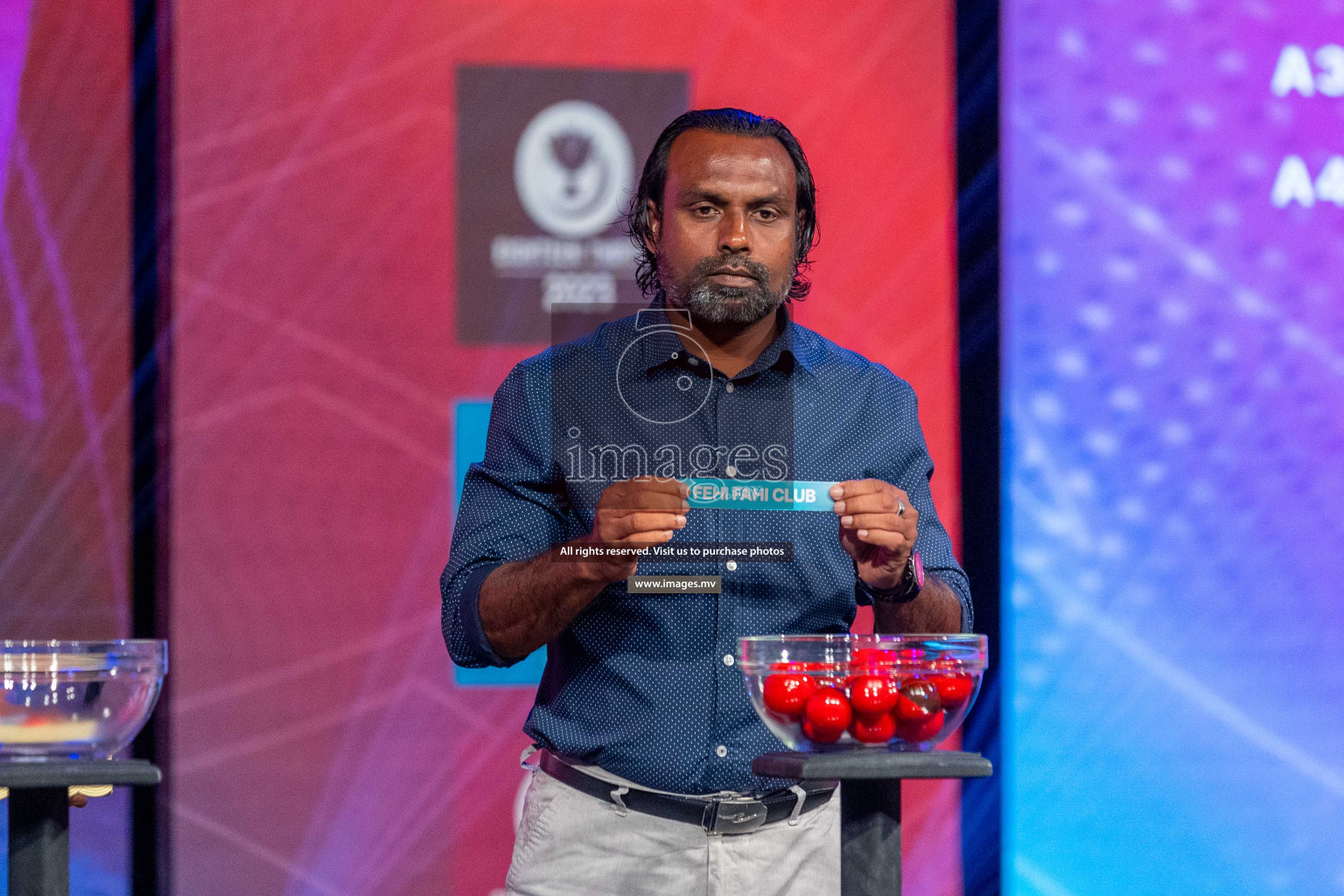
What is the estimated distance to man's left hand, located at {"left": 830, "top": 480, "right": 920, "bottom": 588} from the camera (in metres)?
1.51

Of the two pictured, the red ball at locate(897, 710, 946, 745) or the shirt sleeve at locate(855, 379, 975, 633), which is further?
the shirt sleeve at locate(855, 379, 975, 633)

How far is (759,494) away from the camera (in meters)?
1.68

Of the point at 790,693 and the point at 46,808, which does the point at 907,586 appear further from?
the point at 46,808

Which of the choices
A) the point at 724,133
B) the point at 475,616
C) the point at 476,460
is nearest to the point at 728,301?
the point at 724,133

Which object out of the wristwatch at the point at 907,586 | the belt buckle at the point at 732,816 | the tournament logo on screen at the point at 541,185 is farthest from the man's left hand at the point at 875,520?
the tournament logo on screen at the point at 541,185

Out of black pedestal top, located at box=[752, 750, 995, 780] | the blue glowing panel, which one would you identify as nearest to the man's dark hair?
black pedestal top, located at box=[752, 750, 995, 780]

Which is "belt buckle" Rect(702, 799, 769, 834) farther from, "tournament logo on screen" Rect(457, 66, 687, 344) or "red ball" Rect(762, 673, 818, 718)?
"tournament logo on screen" Rect(457, 66, 687, 344)

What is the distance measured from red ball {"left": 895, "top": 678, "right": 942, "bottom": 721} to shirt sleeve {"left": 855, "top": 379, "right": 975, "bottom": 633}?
0.44 metres

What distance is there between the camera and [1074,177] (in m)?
3.19

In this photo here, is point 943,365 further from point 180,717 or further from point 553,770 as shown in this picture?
point 180,717

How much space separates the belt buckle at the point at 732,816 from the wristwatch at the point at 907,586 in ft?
1.07

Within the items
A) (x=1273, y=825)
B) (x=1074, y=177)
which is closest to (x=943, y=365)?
(x=1074, y=177)

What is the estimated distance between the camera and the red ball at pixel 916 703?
136 cm

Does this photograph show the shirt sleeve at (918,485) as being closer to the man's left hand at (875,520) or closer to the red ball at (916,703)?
the man's left hand at (875,520)
